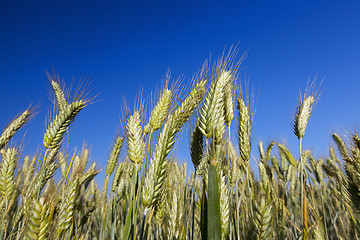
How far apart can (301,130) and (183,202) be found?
119 centimetres

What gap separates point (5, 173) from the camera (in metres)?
2.33

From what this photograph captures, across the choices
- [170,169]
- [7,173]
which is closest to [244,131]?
[170,169]

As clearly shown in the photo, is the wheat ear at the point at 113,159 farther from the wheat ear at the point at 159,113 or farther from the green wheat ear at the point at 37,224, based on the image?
the green wheat ear at the point at 37,224

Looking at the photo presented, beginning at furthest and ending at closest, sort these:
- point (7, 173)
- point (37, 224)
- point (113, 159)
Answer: point (113, 159)
point (7, 173)
point (37, 224)

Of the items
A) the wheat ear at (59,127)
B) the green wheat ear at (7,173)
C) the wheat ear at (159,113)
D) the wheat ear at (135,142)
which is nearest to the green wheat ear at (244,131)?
the wheat ear at (159,113)

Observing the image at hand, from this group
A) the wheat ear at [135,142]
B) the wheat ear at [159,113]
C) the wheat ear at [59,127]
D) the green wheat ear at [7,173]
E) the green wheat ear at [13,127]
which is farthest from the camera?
the green wheat ear at [13,127]

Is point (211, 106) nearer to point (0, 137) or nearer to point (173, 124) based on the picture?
point (173, 124)

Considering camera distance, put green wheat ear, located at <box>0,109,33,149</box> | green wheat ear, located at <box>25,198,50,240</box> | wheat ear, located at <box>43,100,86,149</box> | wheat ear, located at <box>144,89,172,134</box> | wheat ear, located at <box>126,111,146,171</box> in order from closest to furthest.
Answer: green wheat ear, located at <box>25,198,50,240</box>, wheat ear, located at <box>126,111,146,171</box>, wheat ear, located at <box>144,89,172,134</box>, wheat ear, located at <box>43,100,86,149</box>, green wheat ear, located at <box>0,109,33,149</box>

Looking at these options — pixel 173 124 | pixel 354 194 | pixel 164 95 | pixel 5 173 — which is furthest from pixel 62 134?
pixel 354 194

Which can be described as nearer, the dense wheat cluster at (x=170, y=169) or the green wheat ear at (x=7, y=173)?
the dense wheat cluster at (x=170, y=169)

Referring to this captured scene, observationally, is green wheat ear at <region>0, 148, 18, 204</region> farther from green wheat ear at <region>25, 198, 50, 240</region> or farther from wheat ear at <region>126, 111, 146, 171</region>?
wheat ear at <region>126, 111, 146, 171</region>

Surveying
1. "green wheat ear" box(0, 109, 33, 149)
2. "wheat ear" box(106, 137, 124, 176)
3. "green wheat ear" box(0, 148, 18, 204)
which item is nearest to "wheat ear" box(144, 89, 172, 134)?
"wheat ear" box(106, 137, 124, 176)

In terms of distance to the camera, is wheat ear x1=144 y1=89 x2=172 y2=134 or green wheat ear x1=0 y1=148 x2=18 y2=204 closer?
wheat ear x1=144 y1=89 x2=172 y2=134

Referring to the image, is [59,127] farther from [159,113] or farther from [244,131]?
[244,131]
